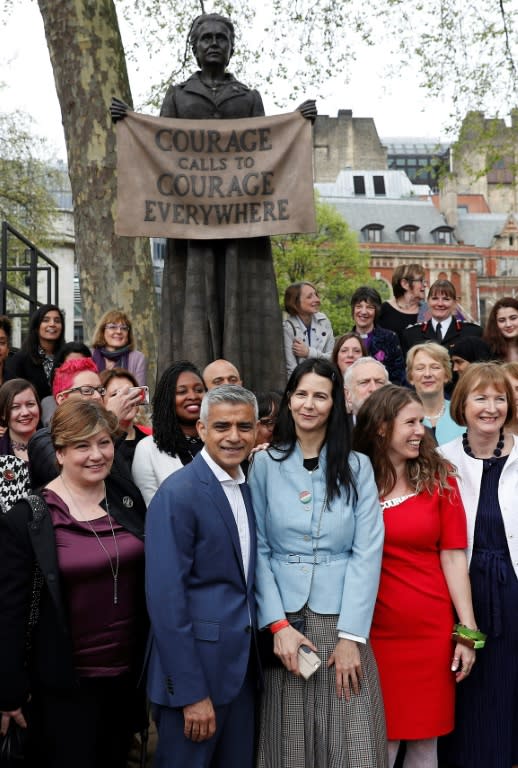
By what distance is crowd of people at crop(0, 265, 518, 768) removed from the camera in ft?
10.3

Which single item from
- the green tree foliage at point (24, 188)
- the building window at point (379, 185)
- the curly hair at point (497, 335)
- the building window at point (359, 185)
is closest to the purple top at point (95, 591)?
the curly hair at point (497, 335)

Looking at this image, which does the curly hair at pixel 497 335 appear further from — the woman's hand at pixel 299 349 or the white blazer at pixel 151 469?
the white blazer at pixel 151 469

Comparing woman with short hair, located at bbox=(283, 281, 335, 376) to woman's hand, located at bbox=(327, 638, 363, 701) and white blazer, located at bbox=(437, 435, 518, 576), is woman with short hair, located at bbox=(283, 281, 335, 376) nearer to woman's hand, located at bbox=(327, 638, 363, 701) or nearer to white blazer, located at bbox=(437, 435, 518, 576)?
white blazer, located at bbox=(437, 435, 518, 576)

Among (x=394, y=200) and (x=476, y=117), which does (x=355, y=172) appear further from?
(x=476, y=117)

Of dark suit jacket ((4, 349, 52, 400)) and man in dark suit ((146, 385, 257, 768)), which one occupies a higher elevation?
dark suit jacket ((4, 349, 52, 400))

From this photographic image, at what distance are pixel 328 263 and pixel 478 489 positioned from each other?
38.9 m

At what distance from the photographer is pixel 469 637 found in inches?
138

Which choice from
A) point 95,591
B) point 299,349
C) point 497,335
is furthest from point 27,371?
point 95,591

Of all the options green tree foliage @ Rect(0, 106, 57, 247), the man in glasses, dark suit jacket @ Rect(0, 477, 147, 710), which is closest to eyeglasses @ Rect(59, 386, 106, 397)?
the man in glasses

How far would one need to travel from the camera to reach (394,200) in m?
69.2

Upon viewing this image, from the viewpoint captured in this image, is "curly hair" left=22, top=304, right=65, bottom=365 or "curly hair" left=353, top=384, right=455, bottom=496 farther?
"curly hair" left=22, top=304, right=65, bottom=365

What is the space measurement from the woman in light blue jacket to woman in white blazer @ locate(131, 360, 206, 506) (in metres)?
0.49

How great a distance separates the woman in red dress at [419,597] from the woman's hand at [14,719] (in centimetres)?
139

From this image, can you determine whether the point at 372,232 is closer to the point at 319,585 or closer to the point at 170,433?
the point at 170,433
